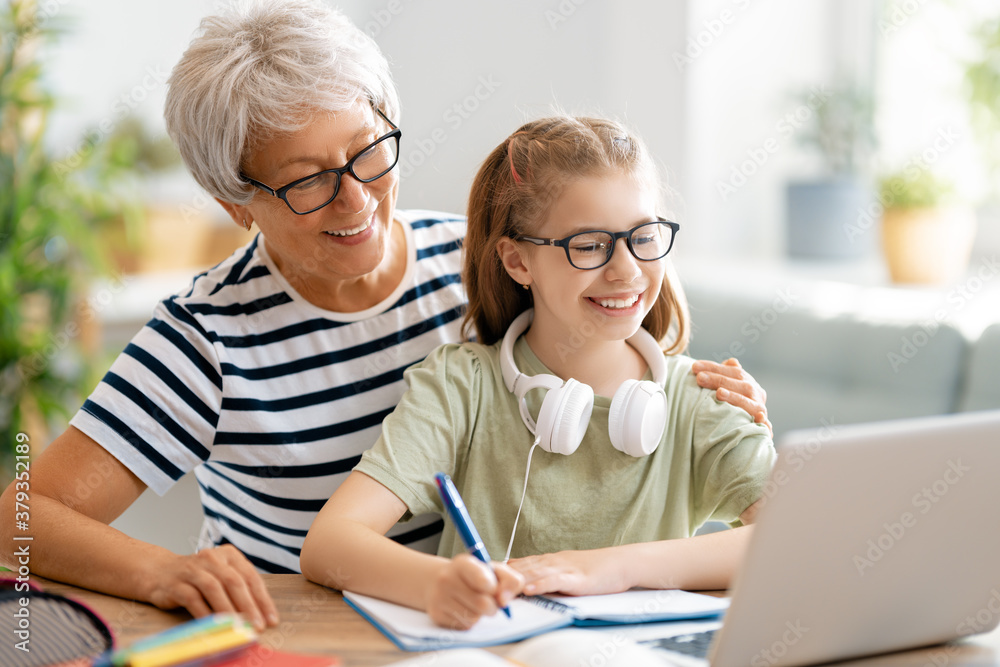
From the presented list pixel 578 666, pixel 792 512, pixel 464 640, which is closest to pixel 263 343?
pixel 464 640

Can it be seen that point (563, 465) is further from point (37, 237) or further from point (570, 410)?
point (37, 237)

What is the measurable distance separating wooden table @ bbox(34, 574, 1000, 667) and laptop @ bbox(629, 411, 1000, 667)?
0.03 meters

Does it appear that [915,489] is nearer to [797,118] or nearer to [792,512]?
[792,512]

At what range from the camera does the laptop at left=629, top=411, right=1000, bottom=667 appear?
667 millimetres

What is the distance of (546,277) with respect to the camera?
1.16 m

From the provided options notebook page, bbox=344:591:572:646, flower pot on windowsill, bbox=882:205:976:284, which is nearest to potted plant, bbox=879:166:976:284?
flower pot on windowsill, bbox=882:205:976:284

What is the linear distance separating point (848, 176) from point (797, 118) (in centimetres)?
27

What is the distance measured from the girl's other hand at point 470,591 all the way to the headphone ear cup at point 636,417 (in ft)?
1.00

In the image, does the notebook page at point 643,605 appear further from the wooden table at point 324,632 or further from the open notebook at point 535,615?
the wooden table at point 324,632

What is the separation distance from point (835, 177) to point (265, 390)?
2.30 meters
